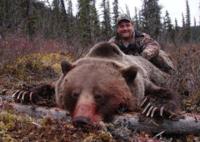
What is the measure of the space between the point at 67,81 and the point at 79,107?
887mm

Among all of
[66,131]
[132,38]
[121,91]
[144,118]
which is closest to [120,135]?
[66,131]

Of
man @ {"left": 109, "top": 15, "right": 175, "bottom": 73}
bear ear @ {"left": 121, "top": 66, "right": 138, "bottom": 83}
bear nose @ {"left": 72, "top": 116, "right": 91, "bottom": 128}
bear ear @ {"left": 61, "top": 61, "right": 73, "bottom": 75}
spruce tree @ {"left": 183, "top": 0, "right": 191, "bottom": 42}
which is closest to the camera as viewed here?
bear nose @ {"left": 72, "top": 116, "right": 91, "bottom": 128}

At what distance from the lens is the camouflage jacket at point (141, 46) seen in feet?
24.0

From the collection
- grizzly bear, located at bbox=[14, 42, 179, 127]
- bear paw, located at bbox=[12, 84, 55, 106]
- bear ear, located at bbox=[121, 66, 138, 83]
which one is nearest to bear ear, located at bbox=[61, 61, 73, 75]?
grizzly bear, located at bbox=[14, 42, 179, 127]

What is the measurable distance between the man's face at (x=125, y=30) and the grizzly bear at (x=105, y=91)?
6.18 feet

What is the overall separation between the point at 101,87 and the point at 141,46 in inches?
127

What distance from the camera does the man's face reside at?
7.69 m

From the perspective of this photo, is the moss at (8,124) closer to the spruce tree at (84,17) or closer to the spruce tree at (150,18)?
the spruce tree at (150,18)

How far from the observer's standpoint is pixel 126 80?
198 inches

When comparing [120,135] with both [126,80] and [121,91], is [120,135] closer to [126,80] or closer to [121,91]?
[121,91]

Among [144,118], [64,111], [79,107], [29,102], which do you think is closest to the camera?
[79,107]

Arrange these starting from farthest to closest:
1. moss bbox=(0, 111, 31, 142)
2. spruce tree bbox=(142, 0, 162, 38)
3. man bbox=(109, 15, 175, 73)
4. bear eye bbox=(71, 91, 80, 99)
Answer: spruce tree bbox=(142, 0, 162, 38) → man bbox=(109, 15, 175, 73) → bear eye bbox=(71, 91, 80, 99) → moss bbox=(0, 111, 31, 142)

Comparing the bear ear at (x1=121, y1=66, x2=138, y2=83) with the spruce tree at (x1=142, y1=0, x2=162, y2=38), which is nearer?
the bear ear at (x1=121, y1=66, x2=138, y2=83)

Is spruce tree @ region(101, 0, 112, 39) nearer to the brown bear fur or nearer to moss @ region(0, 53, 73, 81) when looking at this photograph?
moss @ region(0, 53, 73, 81)
